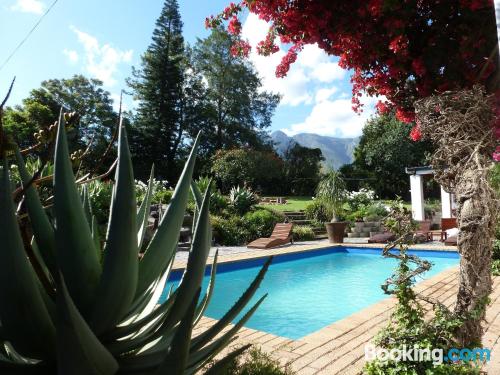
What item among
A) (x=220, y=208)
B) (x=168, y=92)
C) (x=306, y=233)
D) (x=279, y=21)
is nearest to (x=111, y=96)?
(x=168, y=92)

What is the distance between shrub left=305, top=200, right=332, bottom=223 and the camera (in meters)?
16.3

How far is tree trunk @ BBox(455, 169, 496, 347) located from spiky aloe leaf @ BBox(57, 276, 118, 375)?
2394mm

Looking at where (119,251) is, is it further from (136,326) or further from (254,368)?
(254,368)

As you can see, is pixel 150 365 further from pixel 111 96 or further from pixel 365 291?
Result: pixel 111 96

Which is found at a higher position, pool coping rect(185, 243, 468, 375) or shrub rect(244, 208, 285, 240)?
shrub rect(244, 208, 285, 240)

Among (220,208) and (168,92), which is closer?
(220,208)

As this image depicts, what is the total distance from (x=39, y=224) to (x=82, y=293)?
187 millimetres

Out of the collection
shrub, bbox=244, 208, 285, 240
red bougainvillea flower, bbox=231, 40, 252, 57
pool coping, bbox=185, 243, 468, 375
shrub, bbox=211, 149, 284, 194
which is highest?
shrub, bbox=211, 149, 284, 194

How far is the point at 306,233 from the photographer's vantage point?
13875mm

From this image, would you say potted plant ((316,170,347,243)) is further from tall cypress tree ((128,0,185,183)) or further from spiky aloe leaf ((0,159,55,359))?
tall cypress tree ((128,0,185,183))

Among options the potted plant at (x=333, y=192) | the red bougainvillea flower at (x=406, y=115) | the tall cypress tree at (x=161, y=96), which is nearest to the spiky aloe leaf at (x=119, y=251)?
the red bougainvillea flower at (x=406, y=115)

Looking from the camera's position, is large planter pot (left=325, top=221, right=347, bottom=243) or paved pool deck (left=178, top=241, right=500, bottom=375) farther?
large planter pot (left=325, top=221, right=347, bottom=243)

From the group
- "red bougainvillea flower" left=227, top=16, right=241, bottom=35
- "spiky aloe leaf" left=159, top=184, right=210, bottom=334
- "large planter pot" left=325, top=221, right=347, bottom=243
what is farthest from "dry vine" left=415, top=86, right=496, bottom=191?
"large planter pot" left=325, top=221, right=347, bottom=243

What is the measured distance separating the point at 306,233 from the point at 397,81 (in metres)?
11.2
